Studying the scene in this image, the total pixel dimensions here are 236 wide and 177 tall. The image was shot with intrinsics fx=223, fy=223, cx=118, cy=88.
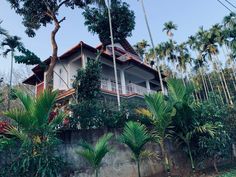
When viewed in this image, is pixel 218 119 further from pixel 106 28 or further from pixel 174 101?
pixel 106 28

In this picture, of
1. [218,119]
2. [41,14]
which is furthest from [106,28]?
[218,119]

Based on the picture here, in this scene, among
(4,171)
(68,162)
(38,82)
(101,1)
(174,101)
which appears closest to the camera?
(4,171)

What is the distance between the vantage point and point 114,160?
26.7ft

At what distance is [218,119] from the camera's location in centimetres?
1045

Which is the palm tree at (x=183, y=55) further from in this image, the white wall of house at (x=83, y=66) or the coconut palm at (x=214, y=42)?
the white wall of house at (x=83, y=66)

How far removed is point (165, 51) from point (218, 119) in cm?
→ 3158

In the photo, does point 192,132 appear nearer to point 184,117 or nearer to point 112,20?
point 184,117

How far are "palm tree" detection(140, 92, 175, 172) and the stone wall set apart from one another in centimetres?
83

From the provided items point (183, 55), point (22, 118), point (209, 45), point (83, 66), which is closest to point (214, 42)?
point (209, 45)

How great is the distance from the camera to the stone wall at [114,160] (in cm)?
727

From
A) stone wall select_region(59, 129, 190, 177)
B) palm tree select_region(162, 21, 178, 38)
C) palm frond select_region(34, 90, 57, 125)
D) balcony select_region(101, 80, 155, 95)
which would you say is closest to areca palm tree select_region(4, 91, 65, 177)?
palm frond select_region(34, 90, 57, 125)

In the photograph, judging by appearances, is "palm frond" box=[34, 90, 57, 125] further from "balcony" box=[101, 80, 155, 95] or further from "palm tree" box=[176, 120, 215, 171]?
"balcony" box=[101, 80, 155, 95]

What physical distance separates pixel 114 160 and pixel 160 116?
7.69ft

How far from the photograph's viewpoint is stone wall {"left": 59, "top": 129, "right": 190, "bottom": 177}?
727cm
